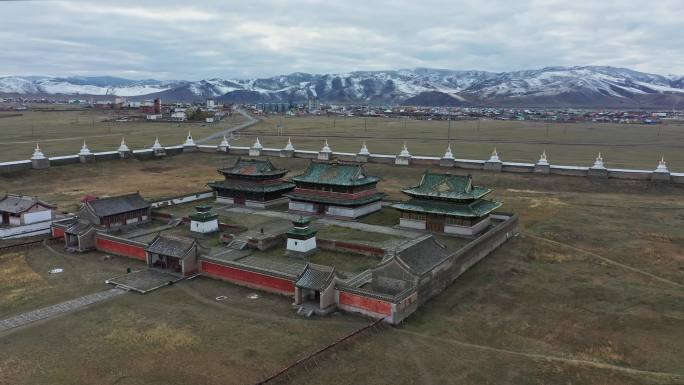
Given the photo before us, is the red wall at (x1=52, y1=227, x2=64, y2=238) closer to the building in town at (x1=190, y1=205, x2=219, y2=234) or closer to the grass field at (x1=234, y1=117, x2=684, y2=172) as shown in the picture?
the building in town at (x1=190, y1=205, x2=219, y2=234)

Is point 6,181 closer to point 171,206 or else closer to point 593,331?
point 171,206

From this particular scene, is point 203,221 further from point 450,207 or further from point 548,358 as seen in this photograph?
point 548,358

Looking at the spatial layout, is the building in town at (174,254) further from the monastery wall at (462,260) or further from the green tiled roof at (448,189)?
the green tiled roof at (448,189)

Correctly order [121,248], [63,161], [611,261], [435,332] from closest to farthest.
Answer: [435,332] < [611,261] < [121,248] < [63,161]

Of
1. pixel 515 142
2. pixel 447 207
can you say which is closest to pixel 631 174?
pixel 447 207

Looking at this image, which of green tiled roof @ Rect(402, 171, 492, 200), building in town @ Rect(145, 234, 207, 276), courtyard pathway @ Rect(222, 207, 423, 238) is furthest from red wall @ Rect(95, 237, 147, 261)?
green tiled roof @ Rect(402, 171, 492, 200)

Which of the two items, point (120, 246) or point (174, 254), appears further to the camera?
point (120, 246)

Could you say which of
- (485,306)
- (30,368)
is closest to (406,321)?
(485,306)
